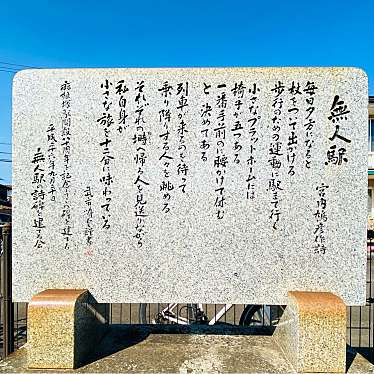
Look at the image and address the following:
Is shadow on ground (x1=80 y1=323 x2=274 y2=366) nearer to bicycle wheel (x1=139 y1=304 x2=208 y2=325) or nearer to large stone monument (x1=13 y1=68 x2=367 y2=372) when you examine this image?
large stone monument (x1=13 y1=68 x2=367 y2=372)

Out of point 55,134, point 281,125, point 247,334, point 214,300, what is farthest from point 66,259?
point 281,125

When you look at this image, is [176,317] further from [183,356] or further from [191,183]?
[191,183]

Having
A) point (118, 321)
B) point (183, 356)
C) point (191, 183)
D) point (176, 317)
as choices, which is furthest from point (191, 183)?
point (118, 321)

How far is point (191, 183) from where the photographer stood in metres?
3.09

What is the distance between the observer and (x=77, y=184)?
311 centimetres

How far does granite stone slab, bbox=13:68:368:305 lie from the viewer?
3041mm

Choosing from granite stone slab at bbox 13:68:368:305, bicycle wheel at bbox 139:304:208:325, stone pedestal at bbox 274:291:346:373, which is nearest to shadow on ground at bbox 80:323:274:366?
granite stone slab at bbox 13:68:368:305

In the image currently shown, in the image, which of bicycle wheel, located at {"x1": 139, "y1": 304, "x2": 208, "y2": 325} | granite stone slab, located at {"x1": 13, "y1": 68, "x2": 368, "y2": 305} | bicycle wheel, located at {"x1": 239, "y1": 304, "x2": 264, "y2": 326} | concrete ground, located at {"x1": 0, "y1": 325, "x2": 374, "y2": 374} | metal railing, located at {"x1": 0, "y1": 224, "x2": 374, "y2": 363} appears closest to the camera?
concrete ground, located at {"x1": 0, "y1": 325, "x2": 374, "y2": 374}

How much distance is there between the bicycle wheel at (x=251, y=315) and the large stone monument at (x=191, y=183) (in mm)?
1501

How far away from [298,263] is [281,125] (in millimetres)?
1403

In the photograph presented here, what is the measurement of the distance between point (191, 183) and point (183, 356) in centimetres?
172

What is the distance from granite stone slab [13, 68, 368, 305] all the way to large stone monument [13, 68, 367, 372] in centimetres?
1

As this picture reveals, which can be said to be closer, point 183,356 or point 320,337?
point 320,337

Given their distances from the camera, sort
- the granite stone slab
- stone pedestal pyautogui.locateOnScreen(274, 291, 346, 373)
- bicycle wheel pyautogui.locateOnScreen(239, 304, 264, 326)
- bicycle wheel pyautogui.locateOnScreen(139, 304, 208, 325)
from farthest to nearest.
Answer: bicycle wheel pyautogui.locateOnScreen(139, 304, 208, 325), bicycle wheel pyautogui.locateOnScreen(239, 304, 264, 326), the granite stone slab, stone pedestal pyautogui.locateOnScreen(274, 291, 346, 373)
